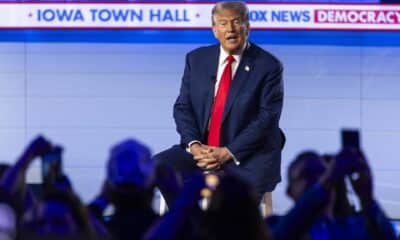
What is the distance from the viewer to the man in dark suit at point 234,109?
7.36 meters

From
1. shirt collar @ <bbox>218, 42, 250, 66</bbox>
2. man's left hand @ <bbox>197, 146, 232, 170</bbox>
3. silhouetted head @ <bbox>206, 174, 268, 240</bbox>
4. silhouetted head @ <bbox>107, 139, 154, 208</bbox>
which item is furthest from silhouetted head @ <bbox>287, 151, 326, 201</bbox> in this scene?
shirt collar @ <bbox>218, 42, 250, 66</bbox>

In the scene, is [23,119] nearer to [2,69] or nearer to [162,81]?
[2,69]

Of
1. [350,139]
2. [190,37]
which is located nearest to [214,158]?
[190,37]

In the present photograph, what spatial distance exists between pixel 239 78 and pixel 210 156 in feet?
1.64

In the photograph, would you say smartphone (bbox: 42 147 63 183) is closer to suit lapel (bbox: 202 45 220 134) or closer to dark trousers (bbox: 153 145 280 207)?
dark trousers (bbox: 153 145 280 207)

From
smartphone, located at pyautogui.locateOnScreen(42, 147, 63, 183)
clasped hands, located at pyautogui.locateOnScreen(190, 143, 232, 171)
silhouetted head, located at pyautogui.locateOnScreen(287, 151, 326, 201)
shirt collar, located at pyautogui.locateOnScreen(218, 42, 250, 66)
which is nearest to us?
silhouetted head, located at pyautogui.locateOnScreen(287, 151, 326, 201)

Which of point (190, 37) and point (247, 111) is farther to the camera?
point (190, 37)

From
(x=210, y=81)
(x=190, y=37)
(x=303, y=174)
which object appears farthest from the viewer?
(x=190, y=37)

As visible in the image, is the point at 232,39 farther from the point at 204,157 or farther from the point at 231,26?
the point at 204,157

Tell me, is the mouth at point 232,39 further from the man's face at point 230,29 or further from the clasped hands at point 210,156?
the clasped hands at point 210,156

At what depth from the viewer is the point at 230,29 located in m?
7.41

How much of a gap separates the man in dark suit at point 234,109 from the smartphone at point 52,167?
Answer: 7.40 ft

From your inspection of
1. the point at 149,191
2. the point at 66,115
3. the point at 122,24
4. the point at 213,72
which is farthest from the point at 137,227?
the point at 66,115

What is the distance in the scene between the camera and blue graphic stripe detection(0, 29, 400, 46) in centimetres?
905
